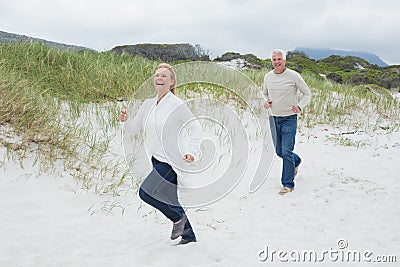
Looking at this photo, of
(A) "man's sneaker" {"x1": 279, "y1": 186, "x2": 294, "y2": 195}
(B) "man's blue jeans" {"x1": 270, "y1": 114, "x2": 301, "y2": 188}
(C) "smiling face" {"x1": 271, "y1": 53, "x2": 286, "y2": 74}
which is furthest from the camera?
(A) "man's sneaker" {"x1": 279, "y1": 186, "x2": 294, "y2": 195}

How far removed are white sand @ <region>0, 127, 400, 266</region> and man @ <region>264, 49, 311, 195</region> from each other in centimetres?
67

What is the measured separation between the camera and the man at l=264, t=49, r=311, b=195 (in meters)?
5.33

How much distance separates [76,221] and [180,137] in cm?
171

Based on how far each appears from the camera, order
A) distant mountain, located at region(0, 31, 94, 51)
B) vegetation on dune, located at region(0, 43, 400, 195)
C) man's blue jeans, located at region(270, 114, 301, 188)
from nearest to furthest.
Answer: man's blue jeans, located at region(270, 114, 301, 188) → vegetation on dune, located at region(0, 43, 400, 195) → distant mountain, located at region(0, 31, 94, 51)

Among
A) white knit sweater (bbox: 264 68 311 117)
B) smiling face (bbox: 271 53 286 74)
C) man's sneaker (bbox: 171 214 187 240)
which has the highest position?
smiling face (bbox: 271 53 286 74)

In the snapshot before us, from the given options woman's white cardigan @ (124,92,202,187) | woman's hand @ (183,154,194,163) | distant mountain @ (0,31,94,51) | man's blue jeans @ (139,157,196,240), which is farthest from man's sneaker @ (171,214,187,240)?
distant mountain @ (0,31,94,51)

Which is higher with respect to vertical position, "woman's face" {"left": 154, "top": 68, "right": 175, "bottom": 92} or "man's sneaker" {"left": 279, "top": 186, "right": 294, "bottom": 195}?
"woman's face" {"left": 154, "top": 68, "right": 175, "bottom": 92}

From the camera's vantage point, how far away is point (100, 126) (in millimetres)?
7621

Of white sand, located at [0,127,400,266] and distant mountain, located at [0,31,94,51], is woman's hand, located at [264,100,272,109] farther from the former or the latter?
distant mountain, located at [0,31,94,51]

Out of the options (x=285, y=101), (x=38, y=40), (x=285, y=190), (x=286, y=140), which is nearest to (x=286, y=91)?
(x=285, y=101)

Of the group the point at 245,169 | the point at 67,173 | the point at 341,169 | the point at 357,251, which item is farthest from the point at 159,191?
the point at 341,169

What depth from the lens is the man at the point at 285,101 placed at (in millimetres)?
5332

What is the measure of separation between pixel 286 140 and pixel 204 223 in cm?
163

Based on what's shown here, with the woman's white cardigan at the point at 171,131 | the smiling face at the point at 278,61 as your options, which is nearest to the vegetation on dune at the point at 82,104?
the woman's white cardigan at the point at 171,131
